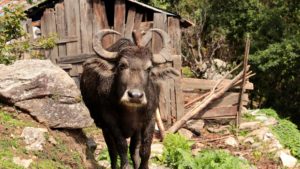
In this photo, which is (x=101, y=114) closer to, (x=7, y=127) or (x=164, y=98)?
(x=7, y=127)

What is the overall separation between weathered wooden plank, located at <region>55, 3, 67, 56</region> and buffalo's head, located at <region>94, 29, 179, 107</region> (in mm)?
7156

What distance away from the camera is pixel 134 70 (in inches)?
266

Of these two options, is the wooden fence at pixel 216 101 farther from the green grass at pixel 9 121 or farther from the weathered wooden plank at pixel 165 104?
the green grass at pixel 9 121

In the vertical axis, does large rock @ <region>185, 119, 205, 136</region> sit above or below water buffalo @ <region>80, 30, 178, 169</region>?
below

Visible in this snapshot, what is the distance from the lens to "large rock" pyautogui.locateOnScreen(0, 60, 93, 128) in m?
7.11

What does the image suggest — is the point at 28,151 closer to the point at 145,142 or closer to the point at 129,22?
the point at 145,142

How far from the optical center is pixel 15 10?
35.4 feet

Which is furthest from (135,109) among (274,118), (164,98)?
(274,118)

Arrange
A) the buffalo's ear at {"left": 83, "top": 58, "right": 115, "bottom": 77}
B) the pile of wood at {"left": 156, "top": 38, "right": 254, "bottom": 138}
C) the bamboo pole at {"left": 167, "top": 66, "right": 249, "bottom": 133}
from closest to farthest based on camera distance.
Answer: the buffalo's ear at {"left": 83, "top": 58, "right": 115, "bottom": 77} < the bamboo pole at {"left": 167, "top": 66, "right": 249, "bottom": 133} < the pile of wood at {"left": 156, "top": 38, "right": 254, "bottom": 138}

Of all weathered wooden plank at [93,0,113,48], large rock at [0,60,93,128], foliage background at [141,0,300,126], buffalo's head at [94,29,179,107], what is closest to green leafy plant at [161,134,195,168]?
buffalo's head at [94,29,179,107]

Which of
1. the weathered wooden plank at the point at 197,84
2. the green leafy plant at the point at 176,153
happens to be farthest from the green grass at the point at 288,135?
the green leafy plant at the point at 176,153

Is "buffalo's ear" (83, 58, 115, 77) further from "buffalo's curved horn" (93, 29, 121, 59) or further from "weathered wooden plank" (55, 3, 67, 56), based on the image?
"weathered wooden plank" (55, 3, 67, 56)

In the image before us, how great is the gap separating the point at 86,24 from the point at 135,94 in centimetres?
851

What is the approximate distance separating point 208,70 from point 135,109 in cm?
1347
